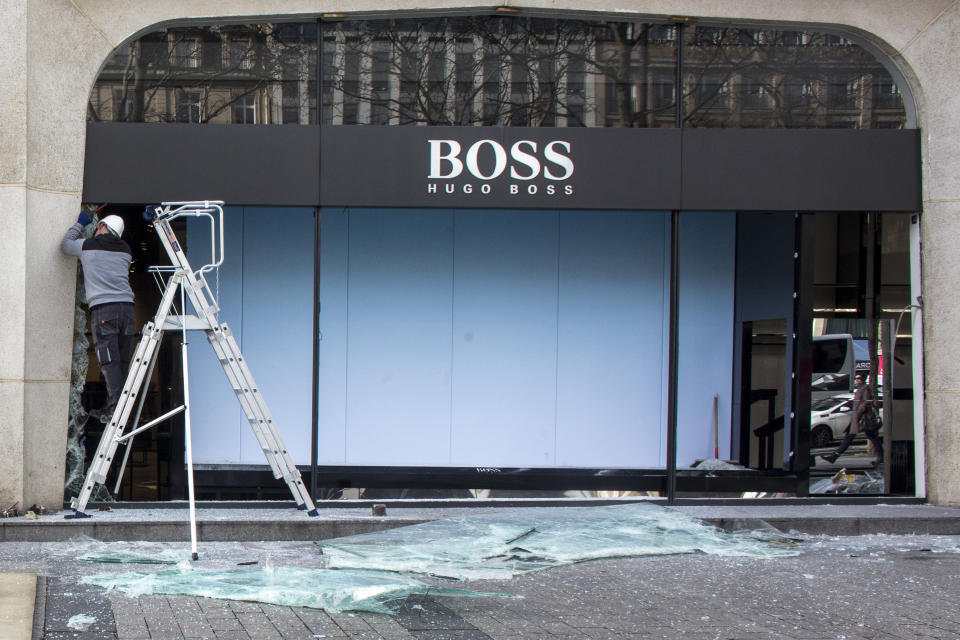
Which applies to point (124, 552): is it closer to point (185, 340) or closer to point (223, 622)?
point (185, 340)

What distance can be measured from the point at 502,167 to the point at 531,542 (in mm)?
3156

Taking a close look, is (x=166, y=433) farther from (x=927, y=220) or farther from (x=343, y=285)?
(x=927, y=220)

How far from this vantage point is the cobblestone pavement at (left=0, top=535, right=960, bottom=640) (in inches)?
199

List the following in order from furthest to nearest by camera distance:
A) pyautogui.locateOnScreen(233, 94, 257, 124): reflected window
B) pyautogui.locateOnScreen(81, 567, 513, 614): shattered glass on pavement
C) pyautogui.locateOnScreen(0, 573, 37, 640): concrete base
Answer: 1. pyautogui.locateOnScreen(233, 94, 257, 124): reflected window
2. pyautogui.locateOnScreen(81, 567, 513, 614): shattered glass on pavement
3. pyautogui.locateOnScreen(0, 573, 37, 640): concrete base

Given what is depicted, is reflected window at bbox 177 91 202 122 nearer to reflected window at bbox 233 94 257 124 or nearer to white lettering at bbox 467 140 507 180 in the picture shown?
reflected window at bbox 233 94 257 124

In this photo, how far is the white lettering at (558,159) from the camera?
8.44 metres

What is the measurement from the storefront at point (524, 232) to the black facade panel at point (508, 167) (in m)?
0.02

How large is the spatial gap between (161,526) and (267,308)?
8.52 ft

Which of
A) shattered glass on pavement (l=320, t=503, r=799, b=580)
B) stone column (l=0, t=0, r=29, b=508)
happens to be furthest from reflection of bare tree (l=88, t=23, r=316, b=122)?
shattered glass on pavement (l=320, t=503, r=799, b=580)

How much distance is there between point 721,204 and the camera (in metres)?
8.51

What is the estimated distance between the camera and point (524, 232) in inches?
385

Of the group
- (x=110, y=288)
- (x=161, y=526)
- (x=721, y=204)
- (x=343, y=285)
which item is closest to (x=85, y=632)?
(x=161, y=526)

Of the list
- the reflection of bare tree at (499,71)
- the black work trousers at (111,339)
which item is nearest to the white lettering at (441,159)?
the reflection of bare tree at (499,71)

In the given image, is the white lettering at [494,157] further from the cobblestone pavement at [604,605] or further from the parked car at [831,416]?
the parked car at [831,416]
